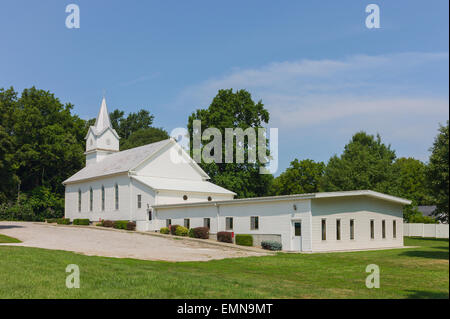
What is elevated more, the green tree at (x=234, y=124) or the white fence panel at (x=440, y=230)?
the green tree at (x=234, y=124)

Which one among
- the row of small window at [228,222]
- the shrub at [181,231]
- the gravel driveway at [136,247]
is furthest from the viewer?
the shrub at [181,231]

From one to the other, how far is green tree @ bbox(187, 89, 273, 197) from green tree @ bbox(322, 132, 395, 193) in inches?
346

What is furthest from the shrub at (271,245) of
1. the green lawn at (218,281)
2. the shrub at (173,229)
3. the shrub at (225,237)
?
the shrub at (173,229)

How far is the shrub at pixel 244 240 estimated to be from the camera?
3291 cm

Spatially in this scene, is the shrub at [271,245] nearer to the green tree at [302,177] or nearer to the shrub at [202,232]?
the shrub at [202,232]

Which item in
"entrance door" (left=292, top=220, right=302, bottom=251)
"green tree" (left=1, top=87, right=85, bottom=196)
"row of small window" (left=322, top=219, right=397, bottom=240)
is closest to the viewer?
"entrance door" (left=292, top=220, right=302, bottom=251)

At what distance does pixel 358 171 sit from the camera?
59594 mm

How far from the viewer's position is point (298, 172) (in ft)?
262

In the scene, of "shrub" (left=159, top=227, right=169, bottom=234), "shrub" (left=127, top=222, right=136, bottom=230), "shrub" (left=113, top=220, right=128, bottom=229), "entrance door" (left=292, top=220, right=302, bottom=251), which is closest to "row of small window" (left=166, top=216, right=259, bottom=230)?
"shrub" (left=159, top=227, right=169, bottom=234)

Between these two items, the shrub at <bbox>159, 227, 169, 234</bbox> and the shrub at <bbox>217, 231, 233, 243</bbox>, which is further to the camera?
the shrub at <bbox>159, 227, 169, 234</bbox>

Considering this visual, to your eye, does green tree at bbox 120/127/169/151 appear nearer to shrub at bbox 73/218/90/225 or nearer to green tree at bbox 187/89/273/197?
green tree at bbox 187/89/273/197

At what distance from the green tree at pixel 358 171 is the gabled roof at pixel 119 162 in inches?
914

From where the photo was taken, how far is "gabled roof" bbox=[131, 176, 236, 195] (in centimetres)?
4603

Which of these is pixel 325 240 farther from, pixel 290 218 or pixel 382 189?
pixel 382 189
